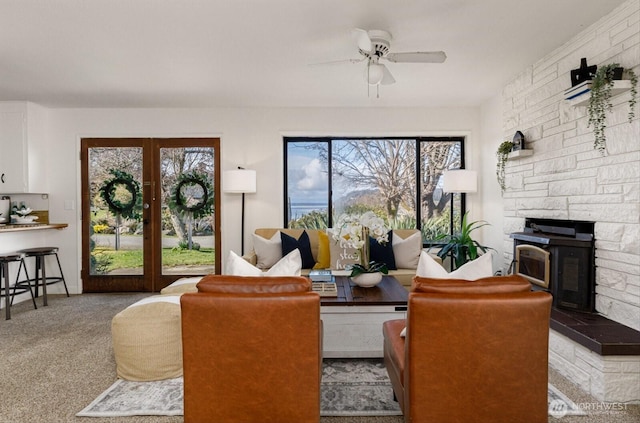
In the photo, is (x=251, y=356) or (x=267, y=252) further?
(x=267, y=252)

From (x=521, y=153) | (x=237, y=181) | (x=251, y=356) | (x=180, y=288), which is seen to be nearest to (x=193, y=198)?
(x=237, y=181)

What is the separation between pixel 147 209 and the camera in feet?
16.5

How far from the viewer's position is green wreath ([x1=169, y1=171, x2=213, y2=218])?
5.06 meters

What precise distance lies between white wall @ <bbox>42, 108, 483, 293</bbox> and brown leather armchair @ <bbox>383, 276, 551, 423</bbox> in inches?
145

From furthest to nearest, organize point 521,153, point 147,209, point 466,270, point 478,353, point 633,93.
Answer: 1. point 147,209
2. point 521,153
3. point 633,93
4. point 466,270
5. point 478,353

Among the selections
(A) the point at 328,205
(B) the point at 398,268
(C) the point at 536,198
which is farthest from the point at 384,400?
(A) the point at 328,205

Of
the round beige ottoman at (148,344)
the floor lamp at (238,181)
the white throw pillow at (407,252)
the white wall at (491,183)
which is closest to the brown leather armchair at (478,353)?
the round beige ottoman at (148,344)

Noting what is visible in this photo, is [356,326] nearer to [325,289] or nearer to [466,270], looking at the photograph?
[325,289]

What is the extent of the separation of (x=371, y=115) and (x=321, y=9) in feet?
8.49

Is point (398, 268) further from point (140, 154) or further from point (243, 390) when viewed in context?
point (140, 154)

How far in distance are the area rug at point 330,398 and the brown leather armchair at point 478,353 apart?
72 centimetres

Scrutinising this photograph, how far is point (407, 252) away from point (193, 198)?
2.93 meters

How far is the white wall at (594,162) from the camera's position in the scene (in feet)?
8.18

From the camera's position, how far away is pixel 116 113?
16.4 feet
